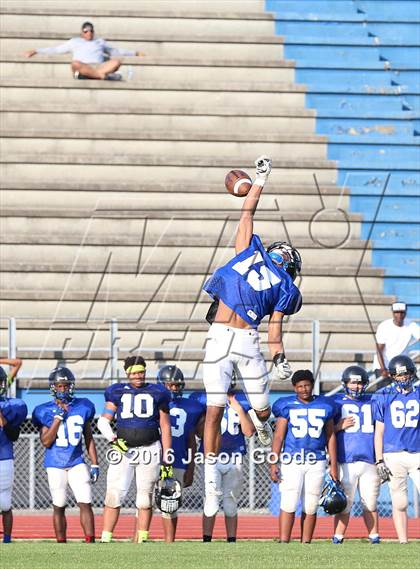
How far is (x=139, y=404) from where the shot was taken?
11281 millimetres

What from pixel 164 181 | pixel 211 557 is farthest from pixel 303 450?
pixel 164 181

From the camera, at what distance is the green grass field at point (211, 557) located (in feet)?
24.7

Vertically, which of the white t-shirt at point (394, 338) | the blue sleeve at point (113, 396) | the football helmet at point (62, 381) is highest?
the white t-shirt at point (394, 338)

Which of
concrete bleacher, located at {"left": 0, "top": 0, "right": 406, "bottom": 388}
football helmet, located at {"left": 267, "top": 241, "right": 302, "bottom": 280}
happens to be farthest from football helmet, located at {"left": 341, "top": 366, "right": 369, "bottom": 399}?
football helmet, located at {"left": 267, "top": 241, "right": 302, "bottom": 280}

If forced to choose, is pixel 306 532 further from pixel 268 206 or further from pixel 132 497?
pixel 268 206

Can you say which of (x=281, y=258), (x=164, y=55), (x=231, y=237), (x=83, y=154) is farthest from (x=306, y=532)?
(x=164, y=55)

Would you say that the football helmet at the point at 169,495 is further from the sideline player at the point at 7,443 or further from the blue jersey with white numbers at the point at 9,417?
the blue jersey with white numbers at the point at 9,417

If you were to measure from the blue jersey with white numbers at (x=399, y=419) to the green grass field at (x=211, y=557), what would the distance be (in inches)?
92.0

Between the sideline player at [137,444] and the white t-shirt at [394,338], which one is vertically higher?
the white t-shirt at [394,338]

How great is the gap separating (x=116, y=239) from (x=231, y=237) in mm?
1352

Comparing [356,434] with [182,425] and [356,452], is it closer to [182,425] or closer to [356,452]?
[356,452]

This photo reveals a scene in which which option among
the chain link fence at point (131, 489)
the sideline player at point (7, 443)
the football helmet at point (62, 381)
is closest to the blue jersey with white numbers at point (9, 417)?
the sideline player at point (7, 443)

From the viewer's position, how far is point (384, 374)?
13984mm

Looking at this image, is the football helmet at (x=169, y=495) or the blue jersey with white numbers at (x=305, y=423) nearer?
the football helmet at (x=169, y=495)
